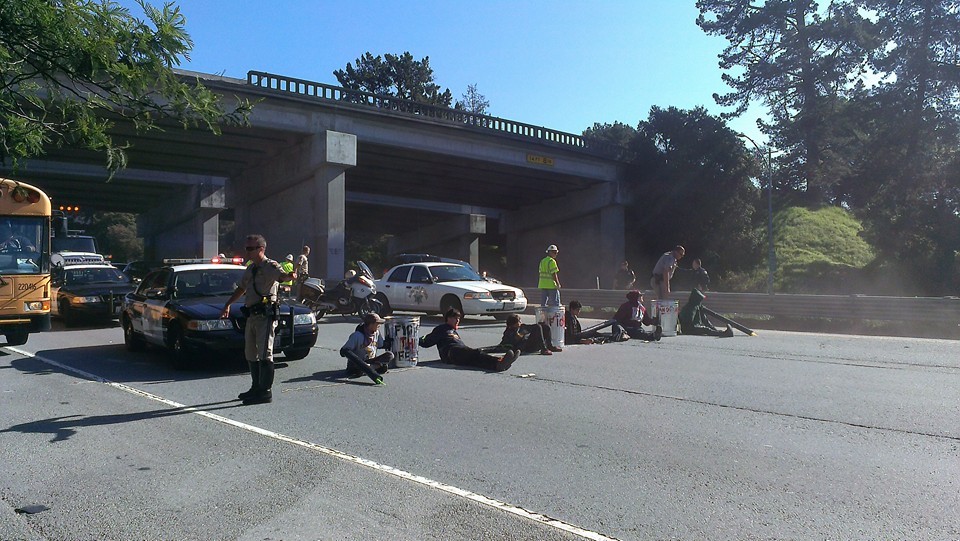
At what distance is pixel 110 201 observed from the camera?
168ft

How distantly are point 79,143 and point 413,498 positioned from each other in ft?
20.5

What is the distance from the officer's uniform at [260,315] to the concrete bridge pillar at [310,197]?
2355cm

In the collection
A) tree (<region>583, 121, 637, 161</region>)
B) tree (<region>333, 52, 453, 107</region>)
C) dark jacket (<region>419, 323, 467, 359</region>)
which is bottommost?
dark jacket (<region>419, 323, 467, 359</region>)

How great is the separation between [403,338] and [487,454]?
16.1 ft

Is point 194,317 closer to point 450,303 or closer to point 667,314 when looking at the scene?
point 667,314

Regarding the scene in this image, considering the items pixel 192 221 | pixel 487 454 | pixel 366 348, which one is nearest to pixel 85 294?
pixel 366 348

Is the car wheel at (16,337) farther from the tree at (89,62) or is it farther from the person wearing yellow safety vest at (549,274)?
the person wearing yellow safety vest at (549,274)

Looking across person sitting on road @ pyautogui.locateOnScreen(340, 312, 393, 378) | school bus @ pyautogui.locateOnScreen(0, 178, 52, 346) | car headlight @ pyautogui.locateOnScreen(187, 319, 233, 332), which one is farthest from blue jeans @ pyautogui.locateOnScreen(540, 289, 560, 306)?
school bus @ pyautogui.locateOnScreen(0, 178, 52, 346)

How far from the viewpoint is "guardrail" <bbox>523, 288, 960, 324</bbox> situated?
696 inches

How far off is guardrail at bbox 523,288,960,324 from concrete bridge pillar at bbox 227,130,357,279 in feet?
49.9

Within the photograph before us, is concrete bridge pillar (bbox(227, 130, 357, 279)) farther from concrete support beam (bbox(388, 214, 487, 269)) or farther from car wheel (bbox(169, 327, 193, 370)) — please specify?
car wheel (bbox(169, 327, 193, 370))

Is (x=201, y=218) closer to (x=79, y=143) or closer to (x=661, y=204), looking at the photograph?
(x=661, y=204)

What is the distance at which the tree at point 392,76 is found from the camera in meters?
82.2

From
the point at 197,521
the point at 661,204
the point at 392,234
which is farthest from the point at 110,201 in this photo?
the point at 197,521
